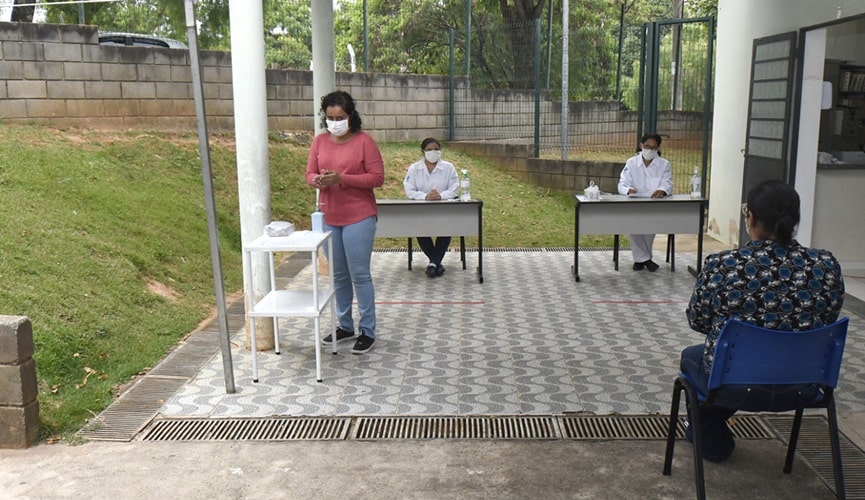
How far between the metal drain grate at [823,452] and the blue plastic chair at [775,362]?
0.44m

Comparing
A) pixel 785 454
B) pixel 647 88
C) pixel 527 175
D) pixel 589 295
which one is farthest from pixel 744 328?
pixel 527 175

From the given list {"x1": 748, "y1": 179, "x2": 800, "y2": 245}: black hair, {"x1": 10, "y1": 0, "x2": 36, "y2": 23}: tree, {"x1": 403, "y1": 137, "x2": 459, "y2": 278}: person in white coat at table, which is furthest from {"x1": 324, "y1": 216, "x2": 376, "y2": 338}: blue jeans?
{"x1": 10, "y1": 0, "x2": 36, "y2": 23}: tree

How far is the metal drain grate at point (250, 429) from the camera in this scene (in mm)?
4422

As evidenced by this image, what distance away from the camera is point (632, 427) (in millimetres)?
4535

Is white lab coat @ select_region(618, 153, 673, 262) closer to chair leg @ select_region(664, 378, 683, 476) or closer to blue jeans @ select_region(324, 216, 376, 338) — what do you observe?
blue jeans @ select_region(324, 216, 376, 338)

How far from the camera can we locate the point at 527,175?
1400 cm

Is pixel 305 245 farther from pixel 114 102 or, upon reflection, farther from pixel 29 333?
pixel 114 102

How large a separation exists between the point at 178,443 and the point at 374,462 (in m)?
1.05

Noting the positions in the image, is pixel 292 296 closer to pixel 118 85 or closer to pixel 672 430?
pixel 672 430

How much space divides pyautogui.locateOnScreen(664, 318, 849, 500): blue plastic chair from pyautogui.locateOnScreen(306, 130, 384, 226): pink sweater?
291 centimetres

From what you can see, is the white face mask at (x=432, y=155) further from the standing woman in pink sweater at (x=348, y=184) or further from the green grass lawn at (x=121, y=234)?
the standing woman in pink sweater at (x=348, y=184)

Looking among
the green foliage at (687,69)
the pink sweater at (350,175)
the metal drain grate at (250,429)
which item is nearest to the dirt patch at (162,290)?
the pink sweater at (350,175)

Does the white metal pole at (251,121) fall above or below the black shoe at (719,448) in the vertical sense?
above

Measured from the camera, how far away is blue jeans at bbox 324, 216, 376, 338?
580cm
